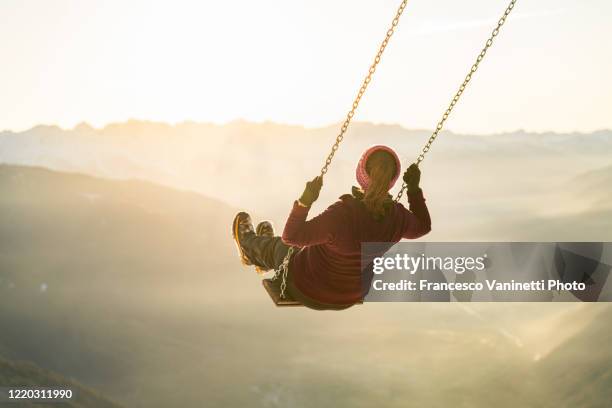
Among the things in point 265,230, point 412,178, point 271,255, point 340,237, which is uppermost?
point 265,230

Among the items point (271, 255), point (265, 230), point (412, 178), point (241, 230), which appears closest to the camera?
point (412, 178)

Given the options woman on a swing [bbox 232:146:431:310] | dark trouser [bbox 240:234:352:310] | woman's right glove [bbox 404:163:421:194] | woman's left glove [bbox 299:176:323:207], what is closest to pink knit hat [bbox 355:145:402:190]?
woman on a swing [bbox 232:146:431:310]

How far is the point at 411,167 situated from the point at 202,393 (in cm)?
10893

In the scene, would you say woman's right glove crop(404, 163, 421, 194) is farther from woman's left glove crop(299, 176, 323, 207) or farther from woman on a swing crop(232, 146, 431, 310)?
woman's left glove crop(299, 176, 323, 207)

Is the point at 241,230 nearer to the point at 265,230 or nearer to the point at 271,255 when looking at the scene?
the point at 265,230

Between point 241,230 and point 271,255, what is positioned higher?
point 241,230

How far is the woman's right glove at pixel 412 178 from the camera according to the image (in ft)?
19.8

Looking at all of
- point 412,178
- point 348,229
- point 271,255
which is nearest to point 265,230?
point 271,255

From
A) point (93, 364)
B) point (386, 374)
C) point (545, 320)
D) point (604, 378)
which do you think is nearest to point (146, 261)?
point (93, 364)

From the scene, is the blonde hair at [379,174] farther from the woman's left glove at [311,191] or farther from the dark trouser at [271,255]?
the dark trouser at [271,255]

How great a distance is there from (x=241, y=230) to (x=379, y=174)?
2.84 m

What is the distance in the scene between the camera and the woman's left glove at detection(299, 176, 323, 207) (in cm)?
564

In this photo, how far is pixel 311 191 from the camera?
5676 millimetres

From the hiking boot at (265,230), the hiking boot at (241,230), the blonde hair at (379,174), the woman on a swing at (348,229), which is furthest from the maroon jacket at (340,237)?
the hiking boot at (265,230)
